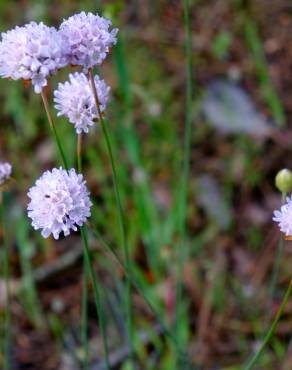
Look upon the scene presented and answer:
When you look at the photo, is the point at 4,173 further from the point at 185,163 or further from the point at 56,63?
the point at 185,163

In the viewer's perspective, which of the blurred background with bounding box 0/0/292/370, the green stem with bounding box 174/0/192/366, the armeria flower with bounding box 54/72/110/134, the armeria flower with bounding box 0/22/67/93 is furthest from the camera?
the blurred background with bounding box 0/0/292/370

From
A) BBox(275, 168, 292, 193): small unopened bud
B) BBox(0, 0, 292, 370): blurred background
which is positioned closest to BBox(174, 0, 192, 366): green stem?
BBox(0, 0, 292, 370): blurred background

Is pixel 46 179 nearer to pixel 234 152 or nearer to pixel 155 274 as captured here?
pixel 155 274

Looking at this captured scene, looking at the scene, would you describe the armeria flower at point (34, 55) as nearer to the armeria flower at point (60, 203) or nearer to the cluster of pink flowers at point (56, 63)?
the cluster of pink flowers at point (56, 63)

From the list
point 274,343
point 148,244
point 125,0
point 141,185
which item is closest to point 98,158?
point 141,185

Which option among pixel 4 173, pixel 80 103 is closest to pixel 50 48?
pixel 80 103

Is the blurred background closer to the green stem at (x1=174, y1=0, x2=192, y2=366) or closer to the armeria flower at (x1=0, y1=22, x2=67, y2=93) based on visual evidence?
the green stem at (x1=174, y1=0, x2=192, y2=366)
